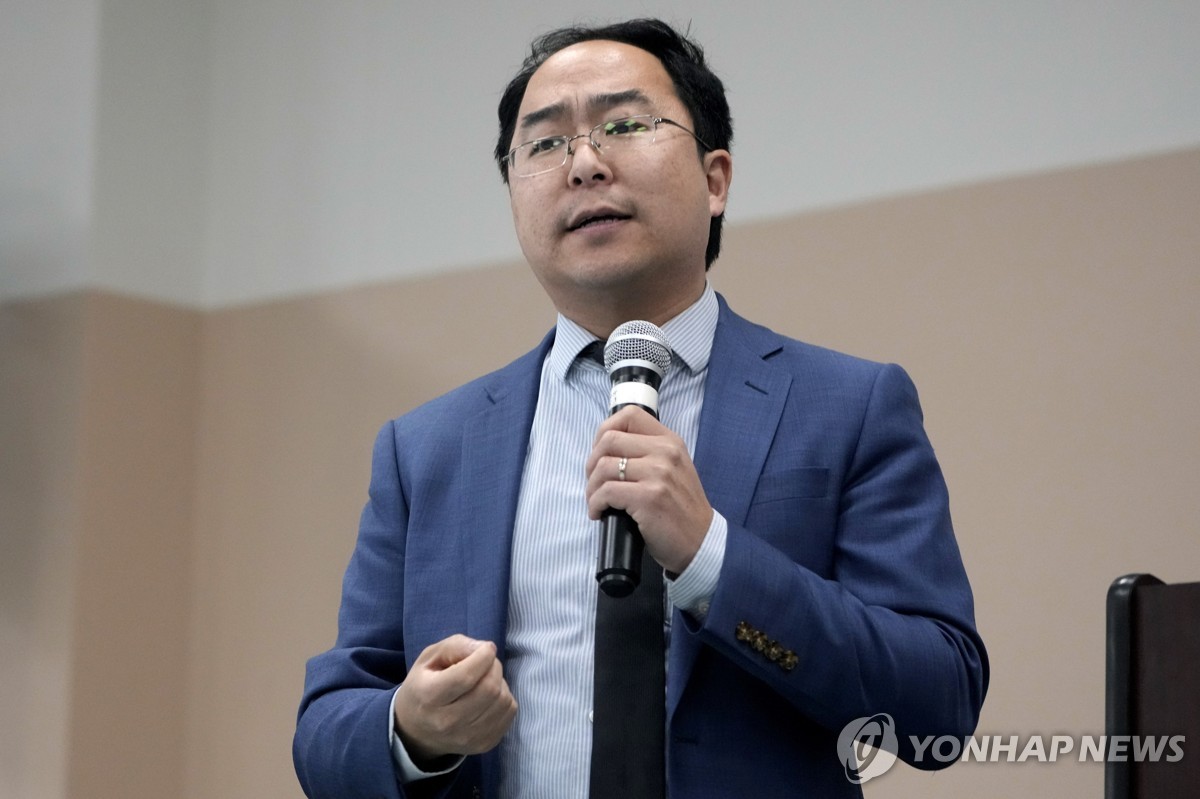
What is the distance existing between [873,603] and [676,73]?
2.70ft

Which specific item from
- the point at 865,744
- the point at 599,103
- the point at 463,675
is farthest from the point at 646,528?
the point at 599,103

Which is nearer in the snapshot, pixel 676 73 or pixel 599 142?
pixel 599 142

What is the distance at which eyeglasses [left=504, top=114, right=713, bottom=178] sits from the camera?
1.79 meters

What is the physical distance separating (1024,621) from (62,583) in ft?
7.81

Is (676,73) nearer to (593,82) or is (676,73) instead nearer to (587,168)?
(593,82)

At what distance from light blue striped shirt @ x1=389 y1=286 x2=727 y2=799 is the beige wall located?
1134 mm

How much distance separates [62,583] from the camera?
3.53 meters

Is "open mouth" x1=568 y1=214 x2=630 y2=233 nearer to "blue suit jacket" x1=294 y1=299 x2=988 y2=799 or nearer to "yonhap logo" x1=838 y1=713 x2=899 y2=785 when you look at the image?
"blue suit jacket" x1=294 y1=299 x2=988 y2=799

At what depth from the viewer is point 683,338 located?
1.77m

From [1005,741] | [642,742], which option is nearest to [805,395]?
[642,742]

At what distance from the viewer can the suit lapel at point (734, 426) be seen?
151 cm

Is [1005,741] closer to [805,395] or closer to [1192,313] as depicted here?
[1192,313]

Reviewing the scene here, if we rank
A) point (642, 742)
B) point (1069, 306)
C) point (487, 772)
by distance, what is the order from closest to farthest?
point (642, 742)
point (487, 772)
point (1069, 306)

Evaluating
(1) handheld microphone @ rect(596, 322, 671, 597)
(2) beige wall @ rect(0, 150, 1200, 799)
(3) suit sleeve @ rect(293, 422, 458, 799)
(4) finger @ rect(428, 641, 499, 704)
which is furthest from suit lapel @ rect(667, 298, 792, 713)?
(2) beige wall @ rect(0, 150, 1200, 799)
